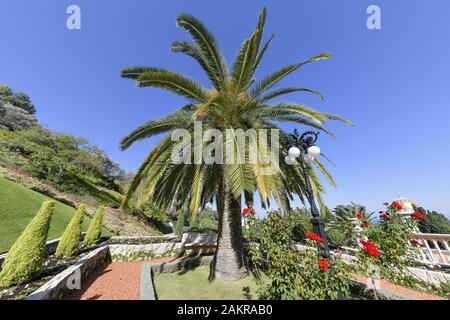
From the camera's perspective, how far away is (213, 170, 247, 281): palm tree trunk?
20.4 ft

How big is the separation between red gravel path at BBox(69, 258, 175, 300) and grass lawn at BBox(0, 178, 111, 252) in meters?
4.13

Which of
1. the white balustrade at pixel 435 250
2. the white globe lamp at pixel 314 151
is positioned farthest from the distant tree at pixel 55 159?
the white balustrade at pixel 435 250

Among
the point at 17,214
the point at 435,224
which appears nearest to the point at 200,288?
the point at 17,214

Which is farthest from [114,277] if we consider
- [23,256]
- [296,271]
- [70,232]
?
[296,271]

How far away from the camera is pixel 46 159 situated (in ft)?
67.6

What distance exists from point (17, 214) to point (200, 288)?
36.7ft

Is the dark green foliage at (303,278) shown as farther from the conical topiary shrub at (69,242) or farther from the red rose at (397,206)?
the conical topiary shrub at (69,242)

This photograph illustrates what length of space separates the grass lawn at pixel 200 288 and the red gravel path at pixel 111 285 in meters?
0.75

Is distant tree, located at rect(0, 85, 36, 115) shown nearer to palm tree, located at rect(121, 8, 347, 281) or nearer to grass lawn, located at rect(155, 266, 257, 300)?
palm tree, located at rect(121, 8, 347, 281)

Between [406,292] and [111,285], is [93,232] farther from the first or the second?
[406,292]

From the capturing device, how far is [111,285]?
5.96 meters

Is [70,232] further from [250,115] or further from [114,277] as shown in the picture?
[250,115]
